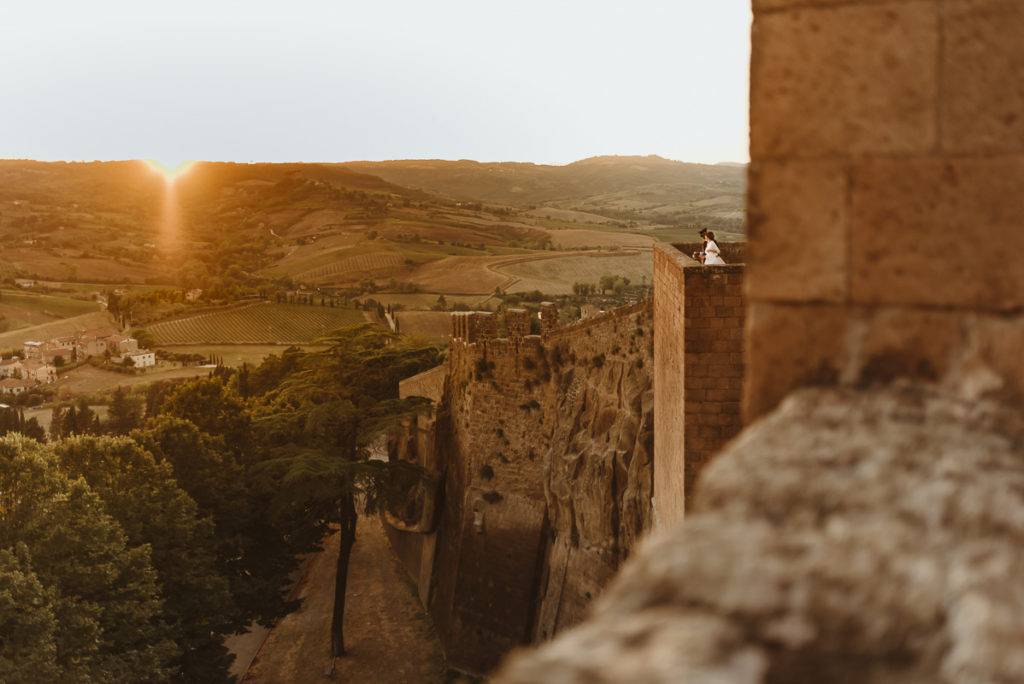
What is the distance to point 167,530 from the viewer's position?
67.1 ft

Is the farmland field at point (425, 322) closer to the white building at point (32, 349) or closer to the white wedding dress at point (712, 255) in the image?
the white building at point (32, 349)

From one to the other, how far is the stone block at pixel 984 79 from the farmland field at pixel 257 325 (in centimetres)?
7541

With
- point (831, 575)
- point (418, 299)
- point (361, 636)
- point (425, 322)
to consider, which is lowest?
point (361, 636)

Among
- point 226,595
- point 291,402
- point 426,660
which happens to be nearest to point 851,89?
point 226,595

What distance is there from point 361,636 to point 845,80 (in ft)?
86.5

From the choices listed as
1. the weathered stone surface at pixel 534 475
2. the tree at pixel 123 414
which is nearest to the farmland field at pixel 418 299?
the tree at pixel 123 414

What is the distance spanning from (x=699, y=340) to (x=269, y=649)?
784 inches

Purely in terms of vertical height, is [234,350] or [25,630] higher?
[25,630]

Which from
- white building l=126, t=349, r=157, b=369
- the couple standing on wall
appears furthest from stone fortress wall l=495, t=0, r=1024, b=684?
white building l=126, t=349, r=157, b=369

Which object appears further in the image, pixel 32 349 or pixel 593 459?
pixel 32 349

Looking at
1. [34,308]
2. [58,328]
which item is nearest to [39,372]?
[58,328]

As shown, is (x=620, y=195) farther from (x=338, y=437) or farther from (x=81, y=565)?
(x=81, y=565)

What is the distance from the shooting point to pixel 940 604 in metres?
1.78

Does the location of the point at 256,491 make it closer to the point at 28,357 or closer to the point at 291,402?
the point at 291,402
